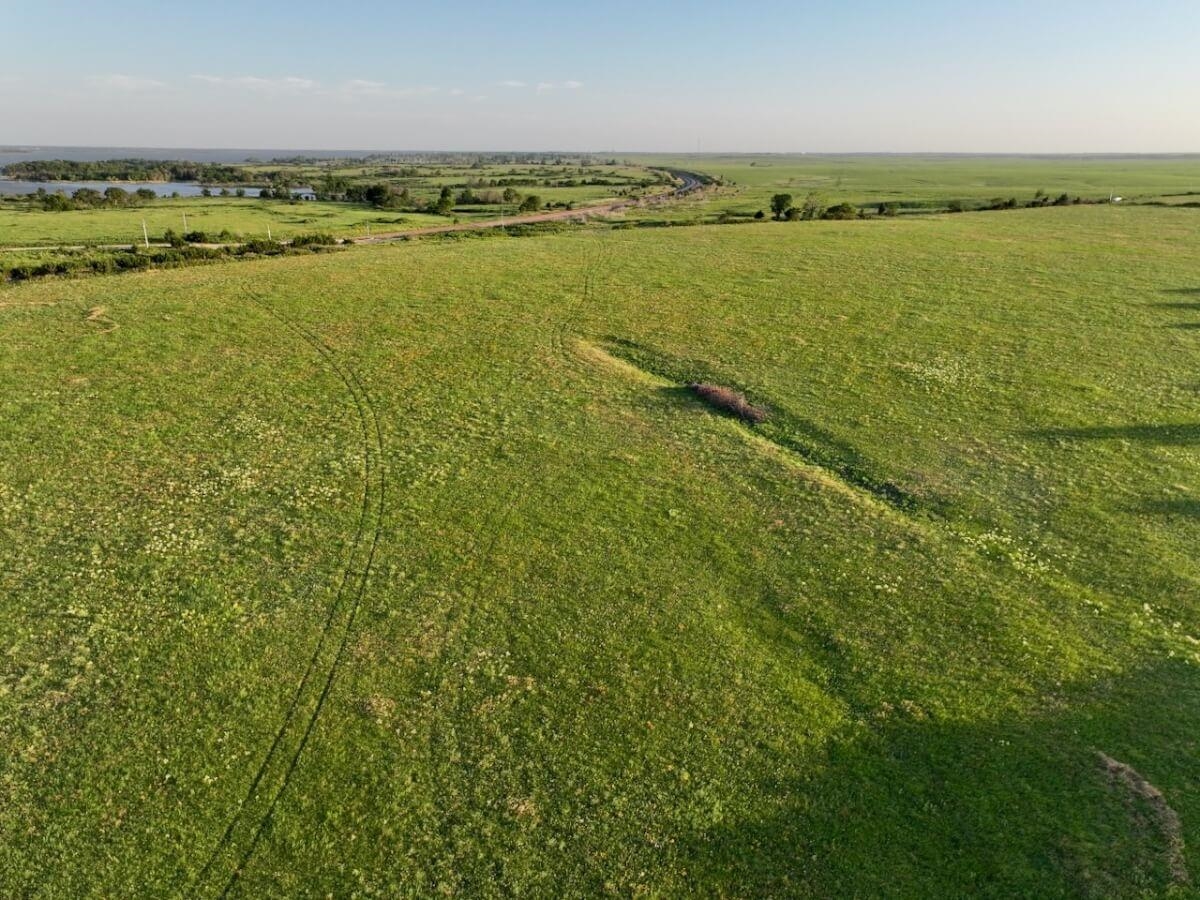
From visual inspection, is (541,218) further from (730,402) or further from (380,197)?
(730,402)

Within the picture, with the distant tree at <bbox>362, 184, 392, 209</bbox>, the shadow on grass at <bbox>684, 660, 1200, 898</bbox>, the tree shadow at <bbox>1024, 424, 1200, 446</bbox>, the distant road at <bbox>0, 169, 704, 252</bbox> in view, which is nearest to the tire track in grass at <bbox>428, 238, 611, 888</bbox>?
the shadow on grass at <bbox>684, 660, 1200, 898</bbox>

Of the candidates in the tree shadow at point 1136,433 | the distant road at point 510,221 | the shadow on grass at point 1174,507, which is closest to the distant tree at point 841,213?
the distant road at point 510,221

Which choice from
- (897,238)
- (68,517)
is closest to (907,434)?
(68,517)

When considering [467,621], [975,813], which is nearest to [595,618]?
[467,621]

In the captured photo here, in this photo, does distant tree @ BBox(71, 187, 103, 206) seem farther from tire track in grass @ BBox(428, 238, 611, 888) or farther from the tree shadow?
the tree shadow

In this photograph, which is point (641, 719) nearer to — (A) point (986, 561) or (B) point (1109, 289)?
(A) point (986, 561)

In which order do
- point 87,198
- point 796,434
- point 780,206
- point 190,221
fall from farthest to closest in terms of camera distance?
1. point 87,198
2. point 780,206
3. point 190,221
4. point 796,434
